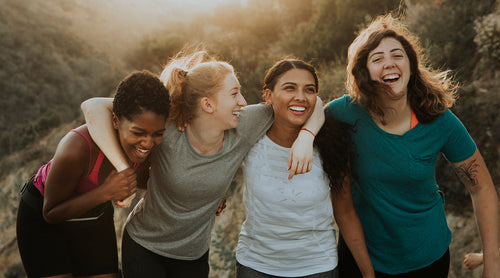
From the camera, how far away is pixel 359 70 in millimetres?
2545

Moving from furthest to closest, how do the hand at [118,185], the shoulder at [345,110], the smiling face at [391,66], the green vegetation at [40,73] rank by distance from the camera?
the green vegetation at [40,73]
the shoulder at [345,110]
the smiling face at [391,66]
the hand at [118,185]

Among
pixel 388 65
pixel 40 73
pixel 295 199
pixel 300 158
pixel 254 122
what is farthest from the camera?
pixel 40 73

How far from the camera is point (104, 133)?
7.09 feet

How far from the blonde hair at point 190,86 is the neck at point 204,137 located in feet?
0.24

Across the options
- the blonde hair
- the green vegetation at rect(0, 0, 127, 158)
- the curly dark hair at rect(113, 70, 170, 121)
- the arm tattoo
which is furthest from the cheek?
the green vegetation at rect(0, 0, 127, 158)

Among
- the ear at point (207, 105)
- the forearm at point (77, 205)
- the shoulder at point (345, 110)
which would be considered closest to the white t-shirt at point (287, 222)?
the shoulder at point (345, 110)

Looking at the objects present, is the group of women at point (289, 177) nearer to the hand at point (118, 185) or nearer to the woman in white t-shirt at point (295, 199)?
the woman in white t-shirt at point (295, 199)

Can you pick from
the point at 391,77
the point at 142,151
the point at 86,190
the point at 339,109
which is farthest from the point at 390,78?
the point at 86,190

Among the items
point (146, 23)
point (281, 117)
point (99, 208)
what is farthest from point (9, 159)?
point (281, 117)

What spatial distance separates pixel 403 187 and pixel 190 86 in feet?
5.04

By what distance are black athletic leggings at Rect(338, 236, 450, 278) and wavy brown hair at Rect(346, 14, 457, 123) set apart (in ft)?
3.12

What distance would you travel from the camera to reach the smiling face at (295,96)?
240cm

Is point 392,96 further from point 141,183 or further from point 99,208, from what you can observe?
point 99,208

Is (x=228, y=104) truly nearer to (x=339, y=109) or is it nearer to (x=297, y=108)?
(x=297, y=108)
